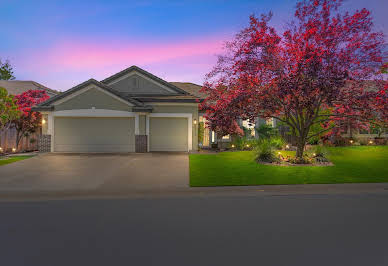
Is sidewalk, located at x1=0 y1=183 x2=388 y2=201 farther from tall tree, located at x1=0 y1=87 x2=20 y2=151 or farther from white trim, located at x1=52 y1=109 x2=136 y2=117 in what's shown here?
tall tree, located at x1=0 y1=87 x2=20 y2=151

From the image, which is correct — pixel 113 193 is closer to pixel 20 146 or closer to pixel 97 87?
pixel 97 87

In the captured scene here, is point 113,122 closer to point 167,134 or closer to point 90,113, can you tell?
point 90,113

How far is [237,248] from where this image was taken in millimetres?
3963

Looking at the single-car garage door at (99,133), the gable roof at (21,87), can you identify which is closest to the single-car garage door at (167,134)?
the single-car garage door at (99,133)

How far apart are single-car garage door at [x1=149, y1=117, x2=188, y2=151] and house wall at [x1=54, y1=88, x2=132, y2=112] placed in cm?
287

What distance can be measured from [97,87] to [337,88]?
14.5 meters

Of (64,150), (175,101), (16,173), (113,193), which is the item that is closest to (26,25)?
(64,150)

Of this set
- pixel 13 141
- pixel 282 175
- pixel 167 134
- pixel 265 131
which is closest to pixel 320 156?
pixel 282 175

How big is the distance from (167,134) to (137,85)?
546cm

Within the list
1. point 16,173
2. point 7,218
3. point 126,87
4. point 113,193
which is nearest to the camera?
point 7,218

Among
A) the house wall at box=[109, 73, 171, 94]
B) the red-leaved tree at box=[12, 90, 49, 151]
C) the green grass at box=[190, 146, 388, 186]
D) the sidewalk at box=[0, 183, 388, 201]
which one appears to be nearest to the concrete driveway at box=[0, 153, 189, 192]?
the sidewalk at box=[0, 183, 388, 201]

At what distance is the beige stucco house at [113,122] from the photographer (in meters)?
18.3

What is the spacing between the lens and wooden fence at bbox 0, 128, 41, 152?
19.2 m

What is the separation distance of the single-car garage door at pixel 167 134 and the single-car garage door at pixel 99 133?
63.2 inches
